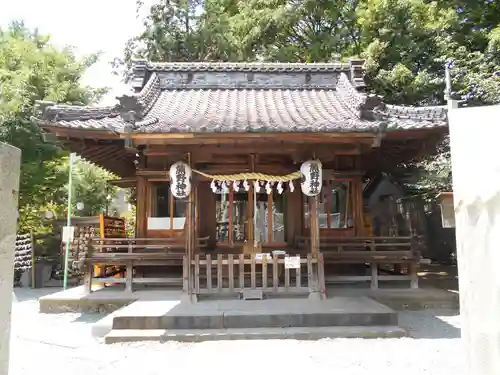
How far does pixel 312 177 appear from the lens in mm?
8359

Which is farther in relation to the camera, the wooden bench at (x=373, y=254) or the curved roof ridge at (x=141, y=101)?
the wooden bench at (x=373, y=254)

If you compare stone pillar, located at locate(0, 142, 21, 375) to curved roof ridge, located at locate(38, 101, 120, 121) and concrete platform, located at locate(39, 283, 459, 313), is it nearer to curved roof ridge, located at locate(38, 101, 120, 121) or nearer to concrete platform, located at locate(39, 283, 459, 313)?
concrete platform, located at locate(39, 283, 459, 313)

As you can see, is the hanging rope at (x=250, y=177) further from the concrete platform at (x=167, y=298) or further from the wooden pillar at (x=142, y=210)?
the concrete platform at (x=167, y=298)

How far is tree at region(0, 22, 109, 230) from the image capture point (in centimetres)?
1333

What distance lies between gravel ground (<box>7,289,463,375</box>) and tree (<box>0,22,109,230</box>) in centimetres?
788

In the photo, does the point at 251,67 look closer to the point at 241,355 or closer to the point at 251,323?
the point at 251,323

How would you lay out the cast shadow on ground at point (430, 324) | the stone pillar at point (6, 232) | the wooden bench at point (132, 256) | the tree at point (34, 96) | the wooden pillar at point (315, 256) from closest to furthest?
the stone pillar at point (6, 232)
the cast shadow on ground at point (430, 324)
the wooden pillar at point (315, 256)
the wooden bench at point (132, 256)
the tree at point (34, 96)

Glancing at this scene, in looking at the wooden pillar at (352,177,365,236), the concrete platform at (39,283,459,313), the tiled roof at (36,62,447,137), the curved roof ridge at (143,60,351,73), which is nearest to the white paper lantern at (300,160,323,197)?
the tiled roof at (36,62,447,137)

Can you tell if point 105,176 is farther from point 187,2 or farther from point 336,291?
point 336,291

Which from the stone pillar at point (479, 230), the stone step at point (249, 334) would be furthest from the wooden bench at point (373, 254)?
the stone pillar at point (479, 230)

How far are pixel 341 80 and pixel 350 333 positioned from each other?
790 centimetres

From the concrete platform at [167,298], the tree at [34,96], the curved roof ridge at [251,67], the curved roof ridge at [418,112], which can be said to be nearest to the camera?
the concrete platform at [167,298]

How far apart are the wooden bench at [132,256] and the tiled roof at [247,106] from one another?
263 centimetres

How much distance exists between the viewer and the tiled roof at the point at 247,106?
817cm
